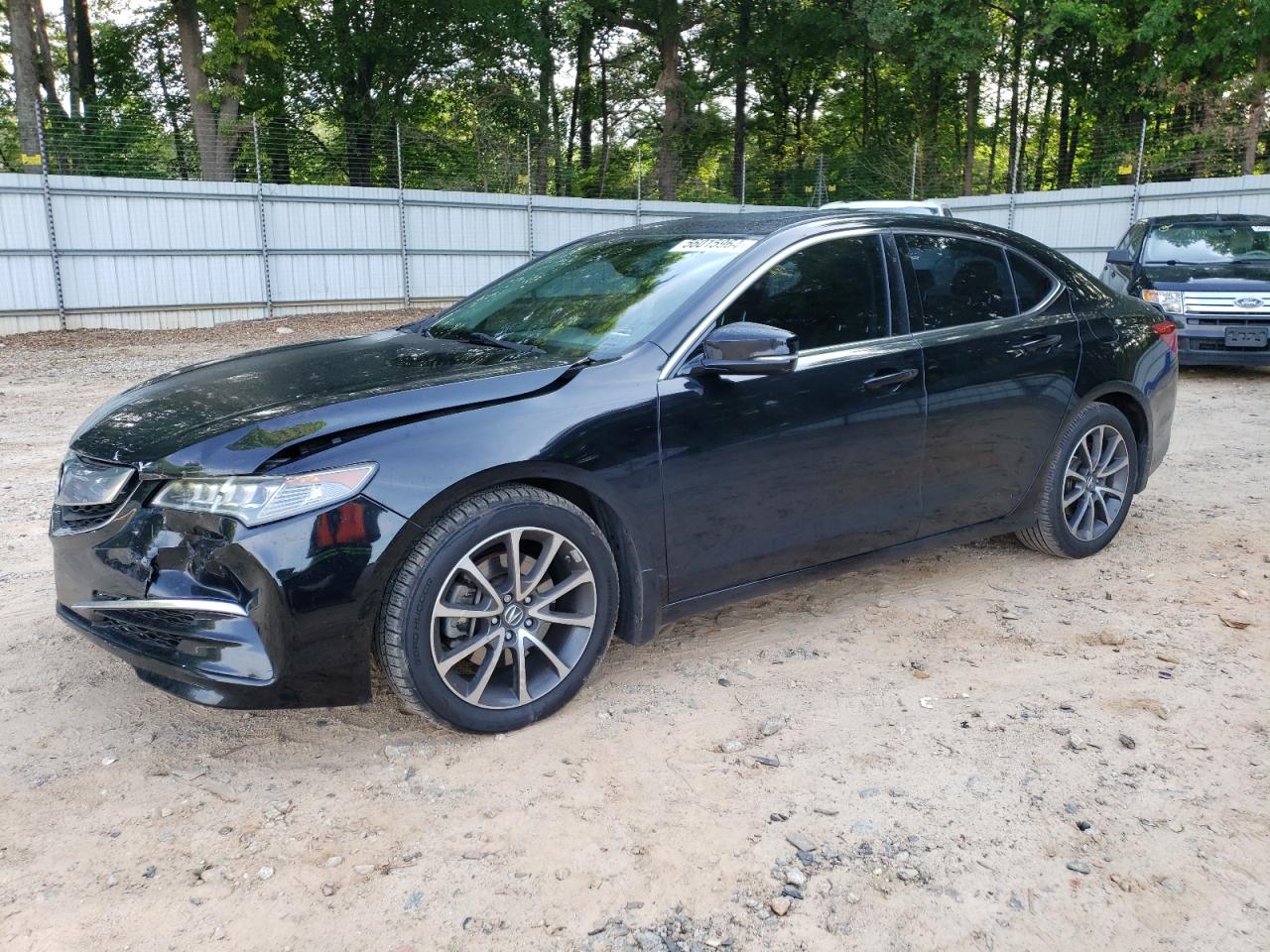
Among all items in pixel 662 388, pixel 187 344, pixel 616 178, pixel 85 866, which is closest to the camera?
pixel 85 866

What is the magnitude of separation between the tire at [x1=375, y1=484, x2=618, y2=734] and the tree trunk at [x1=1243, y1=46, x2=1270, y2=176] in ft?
75.1

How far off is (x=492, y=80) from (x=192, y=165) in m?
13.8

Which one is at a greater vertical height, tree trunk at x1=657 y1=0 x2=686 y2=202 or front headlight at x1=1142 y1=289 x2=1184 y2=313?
tree trunk at x1=657 y1=0 x2=686 y2=202

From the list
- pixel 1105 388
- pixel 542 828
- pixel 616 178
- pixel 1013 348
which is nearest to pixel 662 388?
pixel 542 828

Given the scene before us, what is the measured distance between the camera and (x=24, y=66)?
66.8 ft

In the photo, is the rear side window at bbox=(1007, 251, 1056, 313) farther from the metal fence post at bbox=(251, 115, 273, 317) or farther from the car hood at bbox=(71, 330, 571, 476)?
the metal fence post at bbox=(251, 115, 273, 317)

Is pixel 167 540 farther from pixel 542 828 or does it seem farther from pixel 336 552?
pixel 542 828

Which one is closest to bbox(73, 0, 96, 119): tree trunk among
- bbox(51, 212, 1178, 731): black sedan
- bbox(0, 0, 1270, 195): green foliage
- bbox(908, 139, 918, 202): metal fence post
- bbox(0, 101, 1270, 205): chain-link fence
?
bbox(0, 0, 1270, 195): green foliage

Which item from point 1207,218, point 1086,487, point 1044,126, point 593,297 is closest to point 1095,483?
point 1086,487

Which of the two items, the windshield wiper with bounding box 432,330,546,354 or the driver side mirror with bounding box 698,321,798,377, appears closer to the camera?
the driver side mirror with bounding box 698,321,798,377

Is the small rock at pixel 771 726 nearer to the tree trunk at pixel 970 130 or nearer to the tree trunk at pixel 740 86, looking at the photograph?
the tree trunk at pixel 740 86

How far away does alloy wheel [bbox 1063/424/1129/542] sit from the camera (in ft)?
15.6

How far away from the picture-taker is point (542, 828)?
2.76 metres

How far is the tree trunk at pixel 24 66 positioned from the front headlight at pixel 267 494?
1902cm
